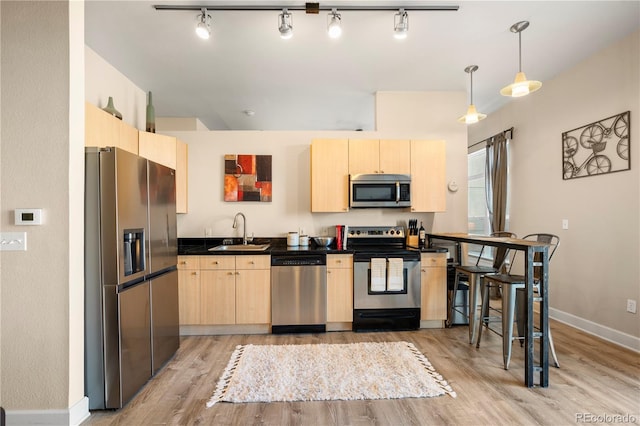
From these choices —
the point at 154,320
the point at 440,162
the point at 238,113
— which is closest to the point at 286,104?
the point at 238,113

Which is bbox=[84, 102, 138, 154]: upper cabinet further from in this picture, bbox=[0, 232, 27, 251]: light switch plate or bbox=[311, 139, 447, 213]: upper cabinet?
bbox=[311, 139, 447, 213]: upper cabinet

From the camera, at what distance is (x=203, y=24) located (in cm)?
235

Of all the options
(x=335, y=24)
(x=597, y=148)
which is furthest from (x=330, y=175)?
(x=597, y=148)

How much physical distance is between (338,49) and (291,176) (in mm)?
1606

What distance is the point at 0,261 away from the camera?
1792mm

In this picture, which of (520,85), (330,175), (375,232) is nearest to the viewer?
(520,85)

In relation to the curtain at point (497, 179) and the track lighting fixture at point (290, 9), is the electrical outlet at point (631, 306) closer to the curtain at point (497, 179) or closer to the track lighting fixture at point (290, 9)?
the curtain at point (497, 179)

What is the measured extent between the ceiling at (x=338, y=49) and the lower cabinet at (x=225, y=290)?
2099 mm

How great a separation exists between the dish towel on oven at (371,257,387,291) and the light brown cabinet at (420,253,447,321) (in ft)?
1.47

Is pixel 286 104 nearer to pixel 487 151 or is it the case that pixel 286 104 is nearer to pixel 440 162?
pixel 440 162

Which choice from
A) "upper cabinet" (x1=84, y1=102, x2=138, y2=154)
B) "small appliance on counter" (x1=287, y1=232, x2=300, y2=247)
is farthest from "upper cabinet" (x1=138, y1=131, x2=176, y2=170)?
"small appliance on counter" (x1=287, y1=232, x2=300, y2=247)

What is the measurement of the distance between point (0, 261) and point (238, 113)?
3411 millimetres

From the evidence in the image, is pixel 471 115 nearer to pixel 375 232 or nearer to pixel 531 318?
pixel 375 232

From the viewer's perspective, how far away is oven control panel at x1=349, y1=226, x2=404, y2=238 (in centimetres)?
378
